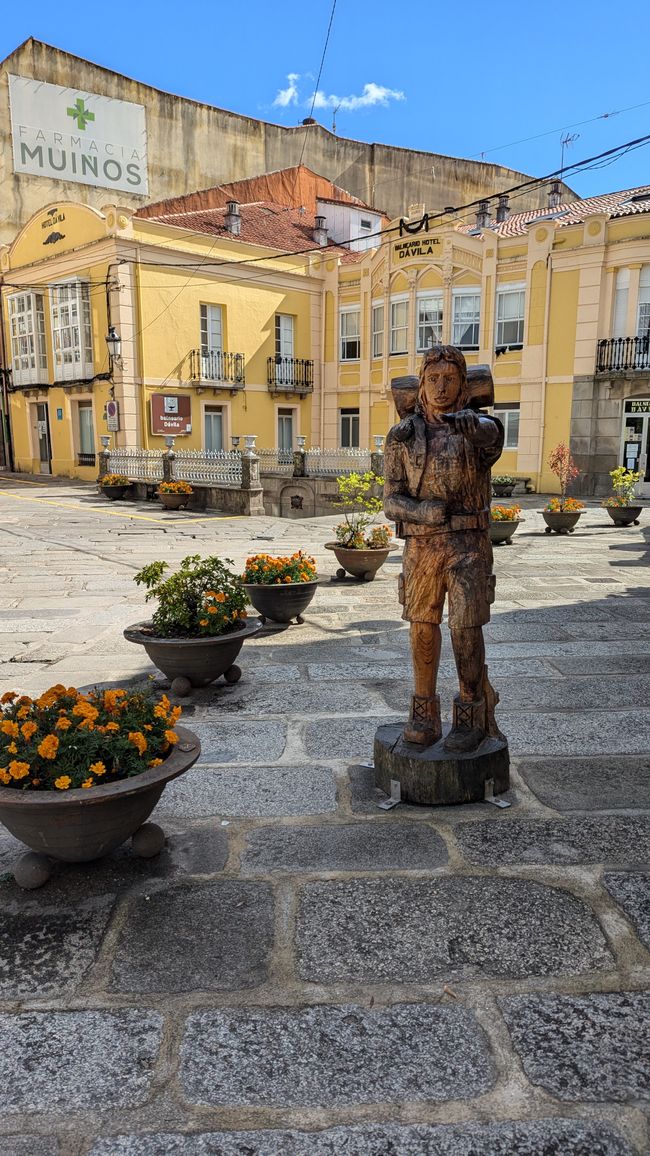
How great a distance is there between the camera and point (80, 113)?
85.3ft

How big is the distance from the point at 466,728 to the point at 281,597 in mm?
3558

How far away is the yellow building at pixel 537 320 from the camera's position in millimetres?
20703

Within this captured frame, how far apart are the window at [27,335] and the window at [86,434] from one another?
7.27ft

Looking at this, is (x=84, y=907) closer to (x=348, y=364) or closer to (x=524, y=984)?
(x=524, y=984)

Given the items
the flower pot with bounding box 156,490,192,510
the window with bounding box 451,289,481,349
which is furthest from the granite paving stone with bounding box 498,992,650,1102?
the window with bounding box 451,289,481,349

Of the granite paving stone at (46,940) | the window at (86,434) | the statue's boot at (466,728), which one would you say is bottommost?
the granite paving stone at (46,940)

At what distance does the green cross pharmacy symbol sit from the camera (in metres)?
26.0

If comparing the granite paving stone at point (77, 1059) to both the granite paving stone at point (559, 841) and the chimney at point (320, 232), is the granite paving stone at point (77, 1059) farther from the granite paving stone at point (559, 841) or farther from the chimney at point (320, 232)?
the chimney at point (320, 232)

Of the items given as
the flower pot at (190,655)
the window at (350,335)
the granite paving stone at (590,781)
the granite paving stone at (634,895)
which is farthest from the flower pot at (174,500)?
the granite paving stone at (634,895)

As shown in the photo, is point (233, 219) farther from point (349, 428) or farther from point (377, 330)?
point (349, 428)

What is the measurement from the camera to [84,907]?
287 cm

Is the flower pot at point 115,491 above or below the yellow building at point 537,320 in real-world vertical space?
below

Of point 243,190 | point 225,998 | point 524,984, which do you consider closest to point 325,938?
point 225,998

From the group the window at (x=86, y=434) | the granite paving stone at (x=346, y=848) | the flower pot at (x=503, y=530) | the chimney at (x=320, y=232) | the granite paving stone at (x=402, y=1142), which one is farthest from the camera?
the chimney at (x=320, y=232)
